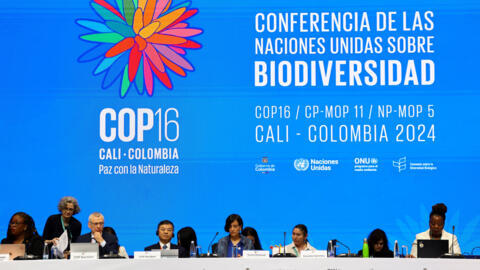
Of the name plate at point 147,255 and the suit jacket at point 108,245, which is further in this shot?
the suit jacket at point 108,245

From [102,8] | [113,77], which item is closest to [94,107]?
[113,77]

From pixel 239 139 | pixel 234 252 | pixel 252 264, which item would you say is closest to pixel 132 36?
pixel 239 139

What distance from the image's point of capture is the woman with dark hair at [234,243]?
673 centimetres

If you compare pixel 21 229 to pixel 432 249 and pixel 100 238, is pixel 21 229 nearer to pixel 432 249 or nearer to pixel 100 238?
pixel 100 238

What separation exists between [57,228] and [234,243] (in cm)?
180

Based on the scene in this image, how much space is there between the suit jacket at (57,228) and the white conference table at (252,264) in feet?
5.32

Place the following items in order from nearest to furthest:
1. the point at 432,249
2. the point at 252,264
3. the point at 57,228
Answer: the point at 252,264, the point at 432,249, the point at 57,228

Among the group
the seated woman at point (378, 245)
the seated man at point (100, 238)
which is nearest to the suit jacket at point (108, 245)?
the seated man at point (100, 238)

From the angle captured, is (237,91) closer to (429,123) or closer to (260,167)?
(260,167)

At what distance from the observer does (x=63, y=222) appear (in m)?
7.50

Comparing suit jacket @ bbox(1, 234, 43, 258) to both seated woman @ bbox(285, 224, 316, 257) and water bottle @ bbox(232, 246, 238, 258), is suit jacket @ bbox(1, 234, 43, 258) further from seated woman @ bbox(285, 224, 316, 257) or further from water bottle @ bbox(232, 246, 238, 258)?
seated woman @ bbox(285, 224, 316, 257)

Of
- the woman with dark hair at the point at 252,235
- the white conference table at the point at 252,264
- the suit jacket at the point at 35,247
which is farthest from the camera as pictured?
the woman with dark hair at the point at 252,235

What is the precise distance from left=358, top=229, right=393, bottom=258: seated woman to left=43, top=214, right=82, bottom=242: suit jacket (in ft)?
8.93

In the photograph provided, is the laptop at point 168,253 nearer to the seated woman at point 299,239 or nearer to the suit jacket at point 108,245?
the suit jacket at point 108,245
